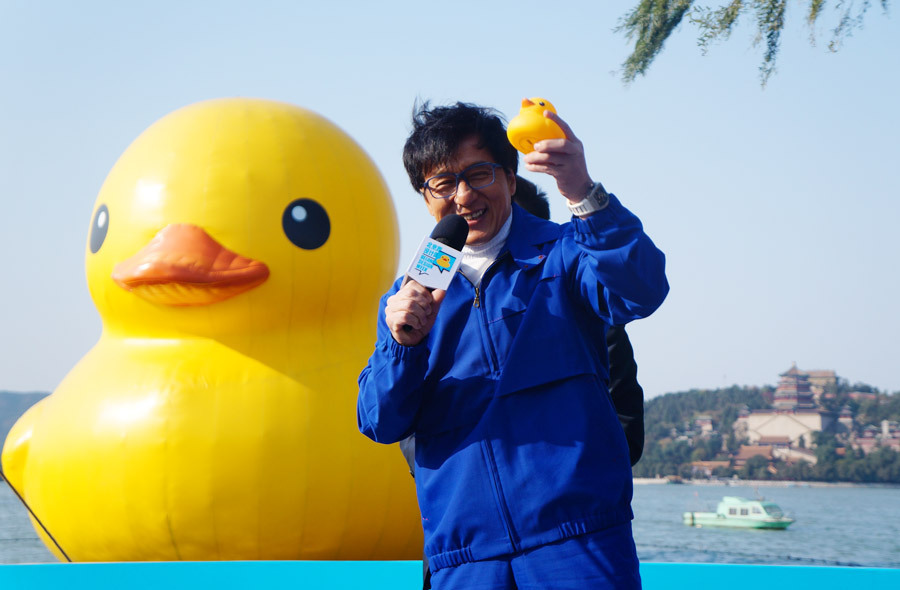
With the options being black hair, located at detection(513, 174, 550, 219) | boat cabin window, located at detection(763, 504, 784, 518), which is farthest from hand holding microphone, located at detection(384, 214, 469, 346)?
boat cabin window, located at detection(763, 504, 784, 518)

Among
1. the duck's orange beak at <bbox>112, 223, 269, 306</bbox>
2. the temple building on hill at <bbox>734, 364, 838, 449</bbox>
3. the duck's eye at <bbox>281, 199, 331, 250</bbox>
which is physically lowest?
the duck's orange beak at <bbox>112, 223, 269, 306</bbox>

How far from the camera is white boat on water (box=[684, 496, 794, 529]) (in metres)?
26.5

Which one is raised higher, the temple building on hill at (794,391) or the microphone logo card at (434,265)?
the temple building on hill at (794,391)

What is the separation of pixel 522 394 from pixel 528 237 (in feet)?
1.10

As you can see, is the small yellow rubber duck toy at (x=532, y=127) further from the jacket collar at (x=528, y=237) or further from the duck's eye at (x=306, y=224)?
the duck's eye at (x=306, y=224)

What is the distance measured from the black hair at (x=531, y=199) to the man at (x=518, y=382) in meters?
1.76

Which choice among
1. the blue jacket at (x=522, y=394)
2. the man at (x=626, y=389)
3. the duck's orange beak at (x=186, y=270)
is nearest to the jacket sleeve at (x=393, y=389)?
the blue jacket at (x=522, y=394)

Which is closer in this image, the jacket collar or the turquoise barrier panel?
the jacket collar

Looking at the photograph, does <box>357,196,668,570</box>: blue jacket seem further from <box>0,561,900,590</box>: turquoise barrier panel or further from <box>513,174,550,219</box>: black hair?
<box>0,561,900,590</box>: turquoise barrier panel

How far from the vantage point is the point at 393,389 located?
1.69 metres

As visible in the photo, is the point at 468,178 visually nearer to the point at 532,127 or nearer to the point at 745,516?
the point at 532,127

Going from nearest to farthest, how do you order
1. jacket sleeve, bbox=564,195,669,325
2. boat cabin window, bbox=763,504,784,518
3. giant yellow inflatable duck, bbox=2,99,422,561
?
1. jacket sleeve, bbox=564,195,669,325
2. giant yellow inflatable duck, bbox=2,99,422,561
3. boat cabin window, bbox=763,504,784,518

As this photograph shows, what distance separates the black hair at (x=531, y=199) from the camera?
3664 mm

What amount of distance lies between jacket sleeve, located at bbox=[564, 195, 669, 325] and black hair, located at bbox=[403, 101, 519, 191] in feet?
1.34
